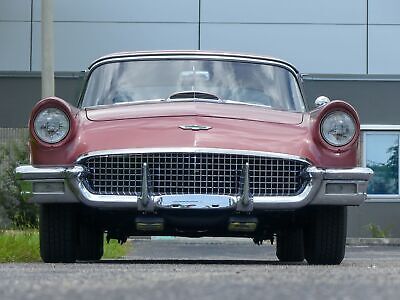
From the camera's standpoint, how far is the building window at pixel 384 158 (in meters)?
21.4

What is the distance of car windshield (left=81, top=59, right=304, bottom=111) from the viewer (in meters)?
8.20

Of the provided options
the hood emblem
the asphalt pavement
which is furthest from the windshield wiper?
the asphalt pavement

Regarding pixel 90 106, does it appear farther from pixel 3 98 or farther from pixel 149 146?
pixel 3 98

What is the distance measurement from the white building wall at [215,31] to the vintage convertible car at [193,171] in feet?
45.1

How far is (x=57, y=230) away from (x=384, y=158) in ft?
48.7

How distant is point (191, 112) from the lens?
24.6ft

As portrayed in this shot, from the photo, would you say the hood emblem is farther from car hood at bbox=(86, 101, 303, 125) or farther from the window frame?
the window frame

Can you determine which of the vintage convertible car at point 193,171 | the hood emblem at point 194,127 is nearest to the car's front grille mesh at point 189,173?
the vintage convertible car at point 193,171

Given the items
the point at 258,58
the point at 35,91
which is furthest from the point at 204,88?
the point at 35,91

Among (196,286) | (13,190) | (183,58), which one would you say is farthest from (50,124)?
(13,190)

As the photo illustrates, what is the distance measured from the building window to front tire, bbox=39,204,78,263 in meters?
14.5

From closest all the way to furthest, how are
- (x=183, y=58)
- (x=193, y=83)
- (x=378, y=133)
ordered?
1. (x=193, y=83)
2. (x=183, y=58)
3. (x=378, y=133)

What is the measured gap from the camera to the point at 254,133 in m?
7.36

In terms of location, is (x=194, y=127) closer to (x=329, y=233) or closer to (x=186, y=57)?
(x=329, y=233)
